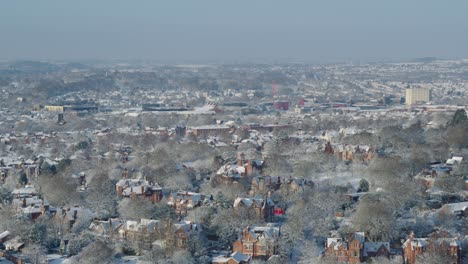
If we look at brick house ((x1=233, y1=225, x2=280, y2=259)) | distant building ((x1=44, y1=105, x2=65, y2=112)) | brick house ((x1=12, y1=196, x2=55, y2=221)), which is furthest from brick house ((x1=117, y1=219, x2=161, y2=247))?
distant building ((x1=44, y1=105, x2=65, y2=112))

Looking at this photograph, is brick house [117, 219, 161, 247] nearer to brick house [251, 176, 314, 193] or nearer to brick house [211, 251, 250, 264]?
brick house [211, 251, 250, 264]

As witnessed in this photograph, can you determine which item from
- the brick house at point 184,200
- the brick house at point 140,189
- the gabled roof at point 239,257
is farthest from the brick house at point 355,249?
the brick house at point 140,189

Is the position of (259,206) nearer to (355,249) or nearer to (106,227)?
(106,227)

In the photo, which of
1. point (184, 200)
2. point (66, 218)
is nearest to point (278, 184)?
point (184, 200)

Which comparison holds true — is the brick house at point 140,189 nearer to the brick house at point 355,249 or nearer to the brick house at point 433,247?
the brick house at point 355,249

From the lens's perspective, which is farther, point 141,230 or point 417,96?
point 417,96
